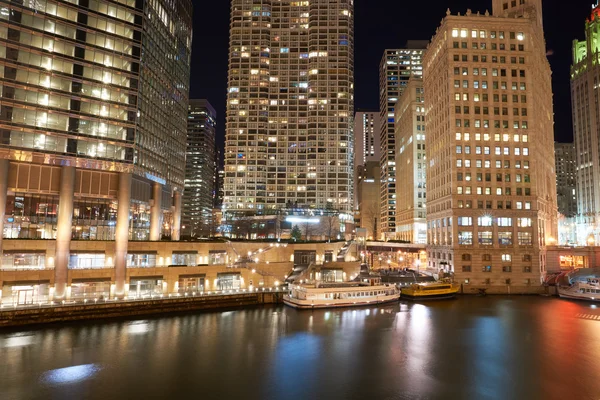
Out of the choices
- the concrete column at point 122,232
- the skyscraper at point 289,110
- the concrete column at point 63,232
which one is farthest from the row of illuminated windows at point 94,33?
the skyscraper at point 289,110

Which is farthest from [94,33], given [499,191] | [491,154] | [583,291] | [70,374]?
[583,291]

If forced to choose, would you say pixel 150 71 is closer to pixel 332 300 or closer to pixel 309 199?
pixel 332 300

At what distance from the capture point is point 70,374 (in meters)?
37.8

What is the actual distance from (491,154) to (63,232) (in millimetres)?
89686

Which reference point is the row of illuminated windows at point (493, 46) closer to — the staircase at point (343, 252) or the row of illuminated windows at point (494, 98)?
the row of illuminated windows at point (494, 98)

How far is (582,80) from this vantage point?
167 m

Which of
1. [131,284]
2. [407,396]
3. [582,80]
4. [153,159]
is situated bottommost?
[407,396]

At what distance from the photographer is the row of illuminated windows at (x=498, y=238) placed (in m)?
91.0

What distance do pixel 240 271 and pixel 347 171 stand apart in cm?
9847

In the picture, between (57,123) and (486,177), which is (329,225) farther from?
(57,123)

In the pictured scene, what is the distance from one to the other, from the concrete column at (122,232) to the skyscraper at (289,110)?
316 ft

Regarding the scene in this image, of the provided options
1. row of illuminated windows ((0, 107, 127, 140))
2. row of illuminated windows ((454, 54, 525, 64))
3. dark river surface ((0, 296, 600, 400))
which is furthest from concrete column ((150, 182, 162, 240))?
row of illuminated windows ((454, 54, 525, 64))

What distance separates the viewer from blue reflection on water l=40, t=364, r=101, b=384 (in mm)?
36428

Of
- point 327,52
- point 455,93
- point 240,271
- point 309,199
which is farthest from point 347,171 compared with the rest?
point 240,271
